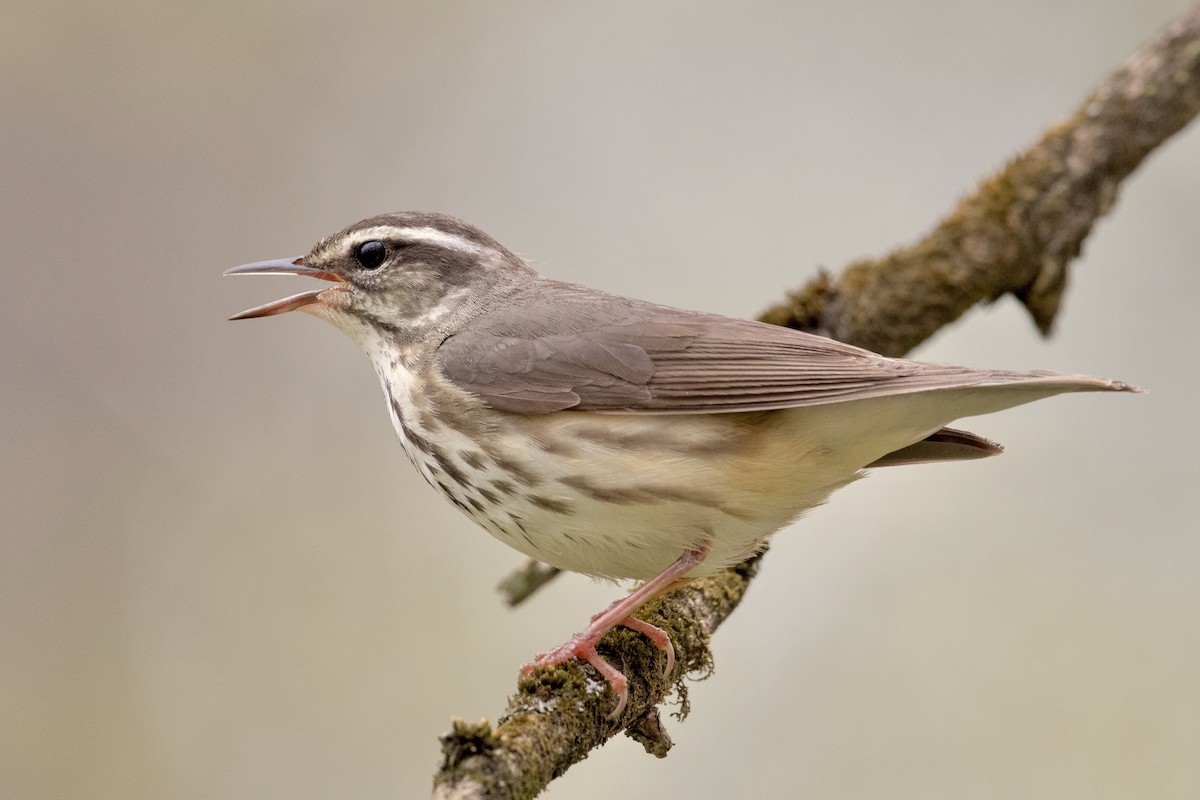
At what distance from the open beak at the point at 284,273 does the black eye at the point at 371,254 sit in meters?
0.14

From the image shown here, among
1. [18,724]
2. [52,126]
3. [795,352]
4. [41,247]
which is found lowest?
[795,352]

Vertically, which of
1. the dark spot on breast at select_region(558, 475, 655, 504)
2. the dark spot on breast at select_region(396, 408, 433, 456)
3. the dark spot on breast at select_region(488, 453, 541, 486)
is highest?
the dark spot on breast at select_region(396, 408, 433, 456)

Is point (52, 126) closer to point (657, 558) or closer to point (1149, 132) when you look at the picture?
point (657, 558)

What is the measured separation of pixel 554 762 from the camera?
3283mm

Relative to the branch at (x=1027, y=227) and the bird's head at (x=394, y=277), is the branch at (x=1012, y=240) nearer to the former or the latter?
the branch at (x=1027, y=227)

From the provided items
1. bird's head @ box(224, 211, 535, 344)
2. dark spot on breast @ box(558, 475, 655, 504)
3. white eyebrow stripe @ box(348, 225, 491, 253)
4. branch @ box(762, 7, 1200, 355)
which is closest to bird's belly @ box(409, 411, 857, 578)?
dark spot on breast @ box(558, 475, 655, 504)

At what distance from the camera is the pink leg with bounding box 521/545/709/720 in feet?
12.6

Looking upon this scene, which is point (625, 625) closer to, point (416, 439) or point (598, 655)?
point (598, 655)

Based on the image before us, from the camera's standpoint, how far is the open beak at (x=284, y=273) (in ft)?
16.1

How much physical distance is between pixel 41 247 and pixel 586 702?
6.07 m

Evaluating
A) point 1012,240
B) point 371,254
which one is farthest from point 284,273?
point 1012,240

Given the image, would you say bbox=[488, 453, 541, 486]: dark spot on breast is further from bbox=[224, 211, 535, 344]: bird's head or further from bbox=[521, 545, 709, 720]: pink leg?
bbox=[224, 211, 535, 344]: bird's head

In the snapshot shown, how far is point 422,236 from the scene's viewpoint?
507 centimetres

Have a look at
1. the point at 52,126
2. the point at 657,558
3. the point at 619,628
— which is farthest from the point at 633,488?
the point at 52,126
